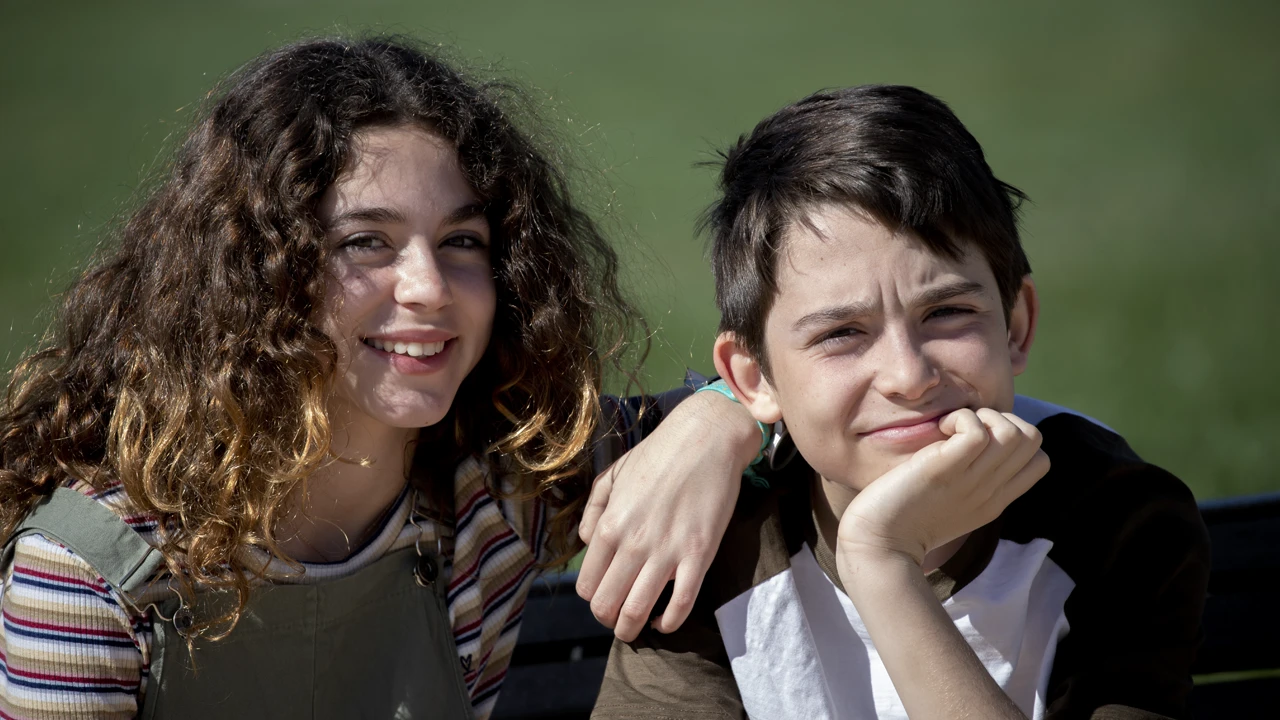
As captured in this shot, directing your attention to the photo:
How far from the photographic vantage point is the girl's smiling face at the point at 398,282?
1771 millimetres

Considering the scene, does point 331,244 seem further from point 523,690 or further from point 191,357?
point 523,690

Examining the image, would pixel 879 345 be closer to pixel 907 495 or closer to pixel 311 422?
pixel 907 495

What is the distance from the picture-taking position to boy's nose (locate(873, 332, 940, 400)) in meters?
1.55

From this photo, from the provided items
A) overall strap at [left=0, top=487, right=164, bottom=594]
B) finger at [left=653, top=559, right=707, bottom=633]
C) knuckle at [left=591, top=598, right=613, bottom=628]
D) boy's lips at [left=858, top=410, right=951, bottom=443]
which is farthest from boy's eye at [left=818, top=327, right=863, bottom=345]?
overall strap at [left=0, top=487, right=164, bottom=594]

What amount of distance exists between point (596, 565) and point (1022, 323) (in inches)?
28.0

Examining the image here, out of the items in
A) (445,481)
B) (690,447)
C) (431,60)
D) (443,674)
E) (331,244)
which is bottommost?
(443,674)

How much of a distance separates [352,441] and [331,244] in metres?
0.33

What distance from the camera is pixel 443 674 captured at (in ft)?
6.48

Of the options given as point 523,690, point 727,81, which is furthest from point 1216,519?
point 727,81

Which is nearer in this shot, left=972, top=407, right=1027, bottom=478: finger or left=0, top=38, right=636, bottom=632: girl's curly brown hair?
left=972, top=407, right=1027, bottom=478: finger

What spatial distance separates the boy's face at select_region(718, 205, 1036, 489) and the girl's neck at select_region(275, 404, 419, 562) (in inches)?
27.5

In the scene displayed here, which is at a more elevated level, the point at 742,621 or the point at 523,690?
the point at 742,621

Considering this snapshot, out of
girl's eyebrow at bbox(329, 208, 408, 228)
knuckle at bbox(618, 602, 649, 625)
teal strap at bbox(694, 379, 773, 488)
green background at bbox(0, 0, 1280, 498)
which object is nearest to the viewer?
knuckle at bbox(618, 602, 649, 625)

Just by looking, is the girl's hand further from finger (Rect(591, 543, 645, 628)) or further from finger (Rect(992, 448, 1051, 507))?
finger (Rect(992, 448, 1051, 507))
